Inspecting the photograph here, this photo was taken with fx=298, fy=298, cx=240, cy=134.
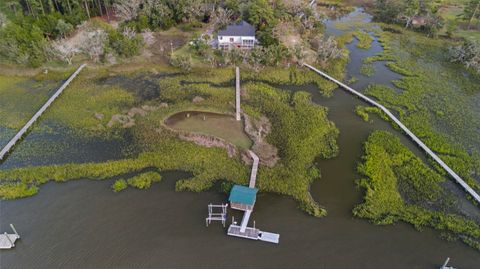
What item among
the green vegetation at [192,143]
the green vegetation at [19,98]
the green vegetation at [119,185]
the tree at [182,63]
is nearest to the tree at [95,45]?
the green vegetation at [192,143]

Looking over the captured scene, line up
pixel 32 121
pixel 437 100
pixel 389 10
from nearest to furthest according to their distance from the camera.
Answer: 1. pixel 32 121
2. pixel 437 100
3. pixel 389 10

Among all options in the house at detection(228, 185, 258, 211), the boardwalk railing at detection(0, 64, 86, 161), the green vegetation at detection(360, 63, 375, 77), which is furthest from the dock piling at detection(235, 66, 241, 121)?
the boardwalk railing at detection(0, 64, 86, 161)

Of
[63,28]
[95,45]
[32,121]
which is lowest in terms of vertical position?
[32,121]

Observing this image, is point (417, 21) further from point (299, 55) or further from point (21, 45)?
point (21, 45)

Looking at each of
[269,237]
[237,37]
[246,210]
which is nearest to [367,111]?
[246,210]

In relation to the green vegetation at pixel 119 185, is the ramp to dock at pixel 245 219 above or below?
below

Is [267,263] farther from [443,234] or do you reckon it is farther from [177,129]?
[177,129]

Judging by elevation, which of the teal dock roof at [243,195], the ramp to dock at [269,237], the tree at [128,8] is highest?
the tree at [128,8]

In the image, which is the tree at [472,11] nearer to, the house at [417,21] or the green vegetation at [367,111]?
the house at [417,21]

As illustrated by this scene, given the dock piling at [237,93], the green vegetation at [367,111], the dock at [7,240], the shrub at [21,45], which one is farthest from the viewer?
the shrub at [21,45]
